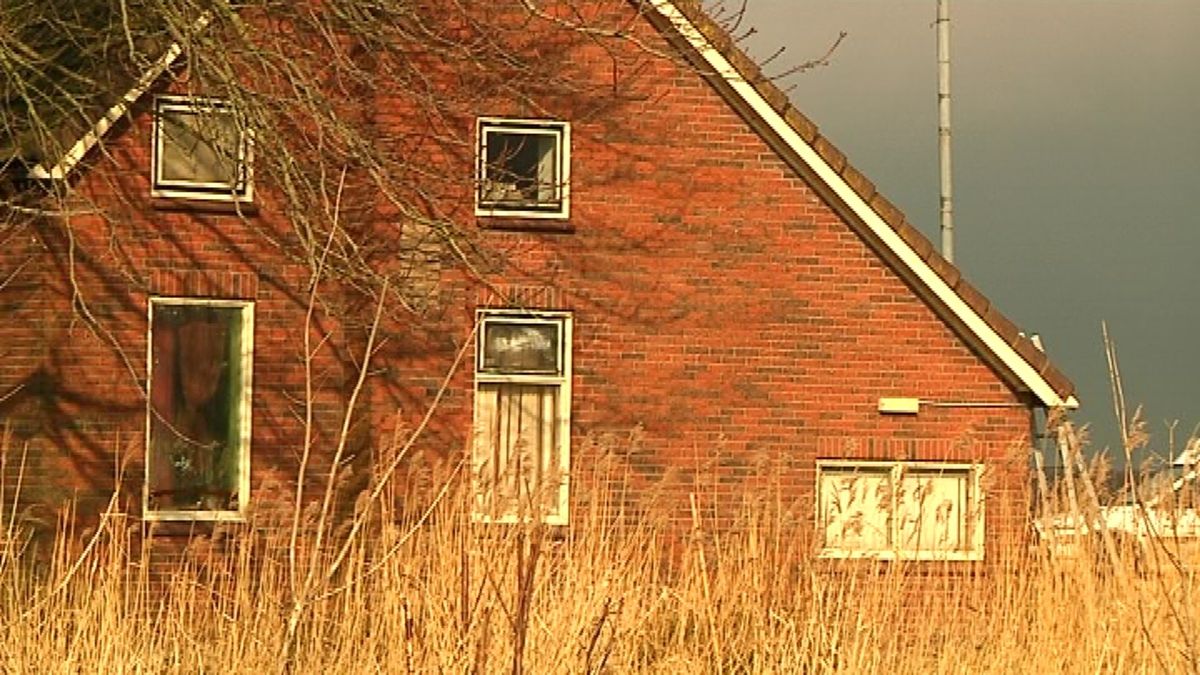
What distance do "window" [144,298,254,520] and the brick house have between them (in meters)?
0.02

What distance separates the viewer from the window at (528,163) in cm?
1764

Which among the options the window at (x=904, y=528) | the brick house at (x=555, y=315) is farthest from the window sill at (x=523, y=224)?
the window at (x=904, y=528)

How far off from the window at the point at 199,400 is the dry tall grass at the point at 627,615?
6680mm

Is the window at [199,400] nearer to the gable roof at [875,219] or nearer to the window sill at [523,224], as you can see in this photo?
the window sill at [523,224]

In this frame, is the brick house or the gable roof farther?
the gable roof

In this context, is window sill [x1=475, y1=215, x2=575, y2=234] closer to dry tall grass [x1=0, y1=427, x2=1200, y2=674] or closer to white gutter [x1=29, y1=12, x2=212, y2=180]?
white gutter [x1=29, y1=12, x2=212, y2=180]

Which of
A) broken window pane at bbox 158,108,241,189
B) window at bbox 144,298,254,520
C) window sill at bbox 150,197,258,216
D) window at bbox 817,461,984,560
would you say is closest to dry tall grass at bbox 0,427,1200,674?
window at bbox 817,461,984,560

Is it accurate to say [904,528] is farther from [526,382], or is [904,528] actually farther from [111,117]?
[111,117]

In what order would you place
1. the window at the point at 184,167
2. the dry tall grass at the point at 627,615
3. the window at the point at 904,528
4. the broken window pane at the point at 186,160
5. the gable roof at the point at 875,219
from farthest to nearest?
the gable roof at the point at 875,219
the broken window pane at the point at 186,160
the window at the point at 184,167
the window at the point at 904,528
the dry tall grass at the point at 627,615

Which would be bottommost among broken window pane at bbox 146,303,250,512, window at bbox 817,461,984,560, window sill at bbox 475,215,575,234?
window at bbox 817,461,984,560

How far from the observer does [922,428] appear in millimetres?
18438

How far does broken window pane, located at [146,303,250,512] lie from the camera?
16906 mm

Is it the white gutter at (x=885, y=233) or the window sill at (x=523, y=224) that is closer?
the window sill at (x=523, y=224)

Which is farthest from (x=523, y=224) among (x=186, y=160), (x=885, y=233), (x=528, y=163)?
(x=885, y=233)
